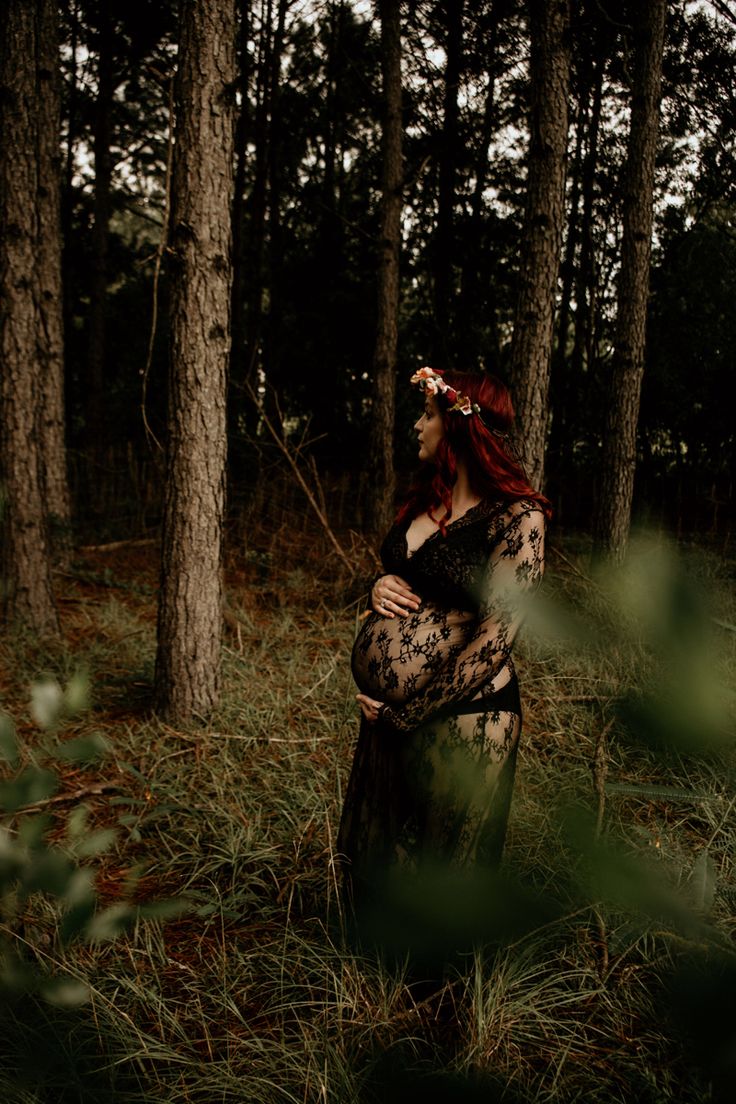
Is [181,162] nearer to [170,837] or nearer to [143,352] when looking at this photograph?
[170,837]

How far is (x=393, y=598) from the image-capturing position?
97.0 inches

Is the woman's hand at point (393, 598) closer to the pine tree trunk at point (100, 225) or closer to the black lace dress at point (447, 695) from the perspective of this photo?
the black lace dress at point (447, 695)

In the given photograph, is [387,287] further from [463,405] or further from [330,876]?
[330,876]

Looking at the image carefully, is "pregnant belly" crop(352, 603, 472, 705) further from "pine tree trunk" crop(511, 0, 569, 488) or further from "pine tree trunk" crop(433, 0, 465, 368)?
"pine tree trunk" crop(433, 0, 465, 368)

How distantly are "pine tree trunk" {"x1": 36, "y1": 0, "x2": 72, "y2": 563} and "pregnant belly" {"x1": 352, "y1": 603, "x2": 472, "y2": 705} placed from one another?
17.6 feet

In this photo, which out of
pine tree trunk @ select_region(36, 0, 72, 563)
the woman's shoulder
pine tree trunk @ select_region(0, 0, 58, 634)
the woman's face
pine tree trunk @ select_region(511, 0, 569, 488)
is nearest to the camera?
the woman's shoulder

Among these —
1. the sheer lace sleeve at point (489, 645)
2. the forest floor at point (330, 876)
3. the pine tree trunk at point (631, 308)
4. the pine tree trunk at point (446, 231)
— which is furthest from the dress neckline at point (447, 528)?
the pine tree trunk at point (446, 231)

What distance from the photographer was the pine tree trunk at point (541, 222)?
16.2 ft

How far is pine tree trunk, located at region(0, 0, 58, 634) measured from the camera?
5230 mm

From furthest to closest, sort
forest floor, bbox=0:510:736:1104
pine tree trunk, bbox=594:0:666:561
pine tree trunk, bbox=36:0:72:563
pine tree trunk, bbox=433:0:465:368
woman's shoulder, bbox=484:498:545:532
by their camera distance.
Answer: pine tree trunk, bbox=433:0:465:368 → pine tree trunk, bbox=594:0:666:561 → pine tree trunk, bbox=36:0:72:563 → woman's shoulder, bbox=484:498:545:532 → forest floor, bbox=0:510:736:1104

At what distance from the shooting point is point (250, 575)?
7516 mm

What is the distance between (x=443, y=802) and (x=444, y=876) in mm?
1832

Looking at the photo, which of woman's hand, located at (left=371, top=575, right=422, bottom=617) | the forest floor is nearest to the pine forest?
the forest floor

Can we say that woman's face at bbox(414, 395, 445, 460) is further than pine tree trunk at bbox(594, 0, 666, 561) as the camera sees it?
No
